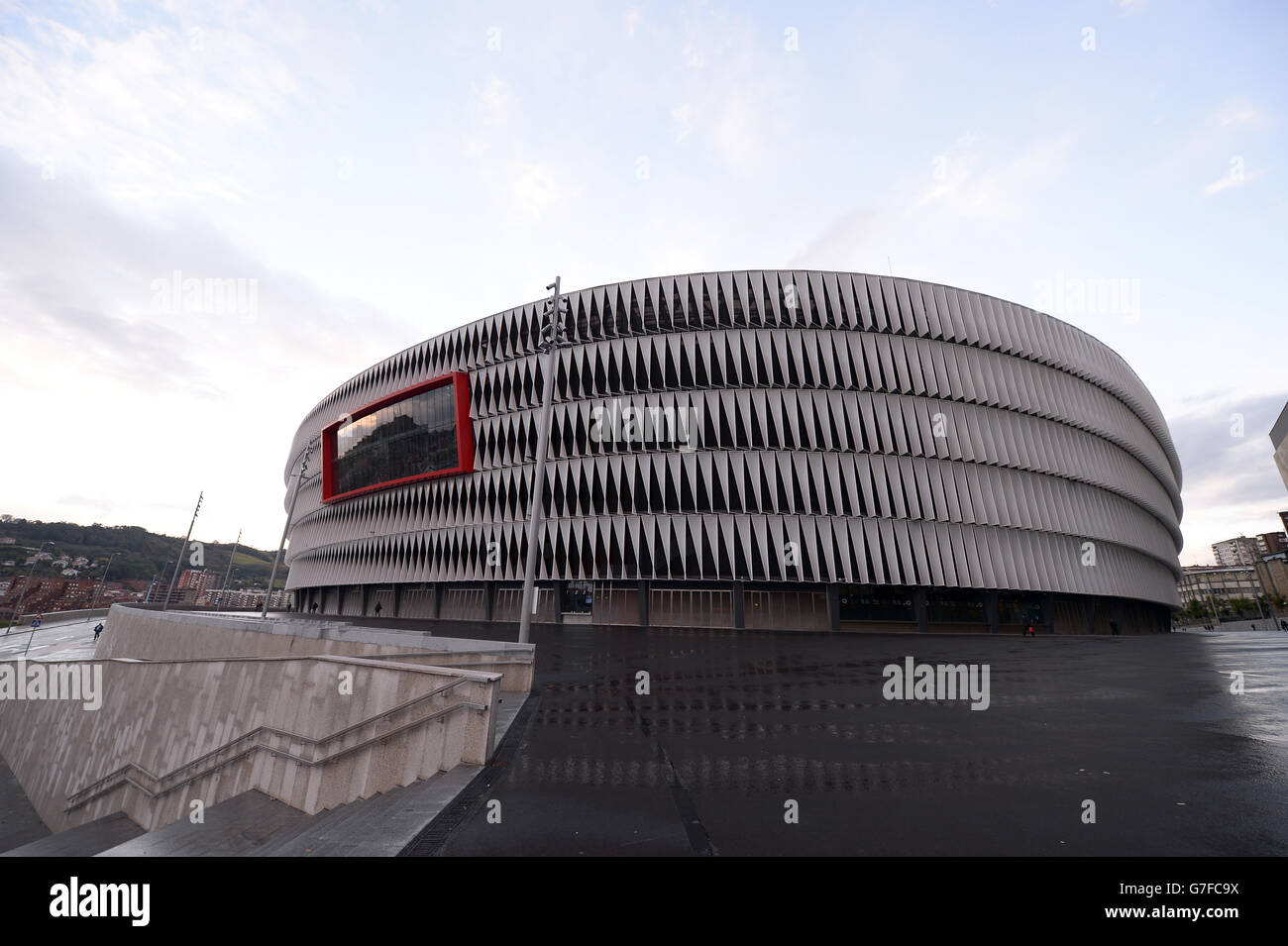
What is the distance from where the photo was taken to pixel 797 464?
128 ft

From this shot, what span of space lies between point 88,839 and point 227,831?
10.8 metres

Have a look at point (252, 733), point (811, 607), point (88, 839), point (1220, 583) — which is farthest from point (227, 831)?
point (1220, 583)

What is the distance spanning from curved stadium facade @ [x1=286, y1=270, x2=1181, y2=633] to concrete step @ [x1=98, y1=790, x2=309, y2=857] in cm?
2949

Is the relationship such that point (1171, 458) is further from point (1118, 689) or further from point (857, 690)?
point (857, 690)

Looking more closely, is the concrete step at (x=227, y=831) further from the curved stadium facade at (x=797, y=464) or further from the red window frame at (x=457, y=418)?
the red window frame at (x=457, y=418)

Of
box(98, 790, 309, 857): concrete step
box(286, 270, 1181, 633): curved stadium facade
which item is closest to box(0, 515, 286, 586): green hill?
box(286, 270, 1181, 633): curved stadium facade

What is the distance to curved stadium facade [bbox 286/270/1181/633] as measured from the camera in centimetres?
3850

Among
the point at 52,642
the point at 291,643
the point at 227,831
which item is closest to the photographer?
the point at 227,831

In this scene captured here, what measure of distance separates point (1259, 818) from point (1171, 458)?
256 ft

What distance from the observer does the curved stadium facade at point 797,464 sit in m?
38.5

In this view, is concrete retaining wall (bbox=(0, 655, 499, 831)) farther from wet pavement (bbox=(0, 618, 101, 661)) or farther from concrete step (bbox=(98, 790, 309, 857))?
wet pavement (bbox=(0, 618, 101, 661))

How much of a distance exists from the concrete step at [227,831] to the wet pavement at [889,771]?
164 inches

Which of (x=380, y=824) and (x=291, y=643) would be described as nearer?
(x=380, y=824)

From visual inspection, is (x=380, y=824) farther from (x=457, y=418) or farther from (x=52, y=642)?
(x=52, y=642)
